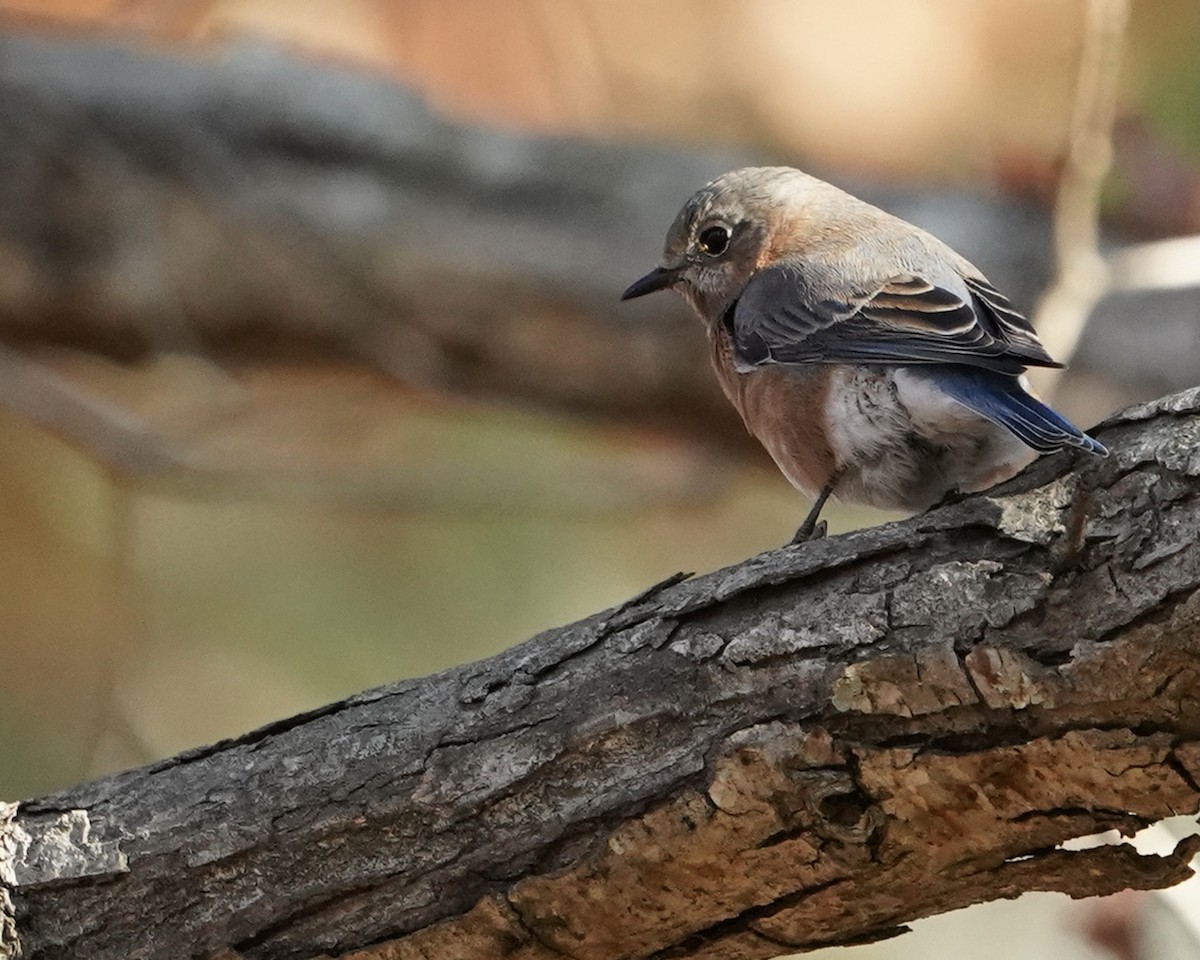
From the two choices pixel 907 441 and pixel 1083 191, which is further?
pixel 1083 191

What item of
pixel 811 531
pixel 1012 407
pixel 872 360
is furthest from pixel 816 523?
pixel 1012 407

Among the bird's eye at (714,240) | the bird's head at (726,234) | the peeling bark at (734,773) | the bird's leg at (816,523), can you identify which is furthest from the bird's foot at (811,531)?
the bird's eye at (714,240)

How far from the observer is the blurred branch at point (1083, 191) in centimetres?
514

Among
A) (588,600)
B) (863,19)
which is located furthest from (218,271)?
(863,19)

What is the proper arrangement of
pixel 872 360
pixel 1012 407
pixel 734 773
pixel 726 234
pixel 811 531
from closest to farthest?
pixel 734 773
pixel 1012 407
pixel 811 531
pixel 872 360
pixel 726 234

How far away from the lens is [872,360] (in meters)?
3.56

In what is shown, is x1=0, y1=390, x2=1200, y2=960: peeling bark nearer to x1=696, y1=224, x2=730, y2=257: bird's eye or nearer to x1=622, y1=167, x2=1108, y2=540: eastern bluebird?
x1=622, y1=167, x2=1108, y2=540: eastern bluebird

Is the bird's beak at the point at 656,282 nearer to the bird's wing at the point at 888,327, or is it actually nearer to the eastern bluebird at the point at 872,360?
the eastern bluebird at the point at 872,360

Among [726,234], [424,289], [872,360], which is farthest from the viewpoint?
[424,289]

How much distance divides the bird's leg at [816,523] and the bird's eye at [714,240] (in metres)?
1.05

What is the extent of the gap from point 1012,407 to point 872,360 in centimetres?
54

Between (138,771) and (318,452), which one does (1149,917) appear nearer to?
(138,771)

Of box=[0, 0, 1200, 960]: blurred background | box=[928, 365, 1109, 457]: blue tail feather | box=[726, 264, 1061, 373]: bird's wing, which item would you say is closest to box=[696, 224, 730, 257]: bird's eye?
box=[726, 264, 1061, 373]: bird's wing

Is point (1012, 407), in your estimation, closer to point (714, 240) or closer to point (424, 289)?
point (714, 240)
